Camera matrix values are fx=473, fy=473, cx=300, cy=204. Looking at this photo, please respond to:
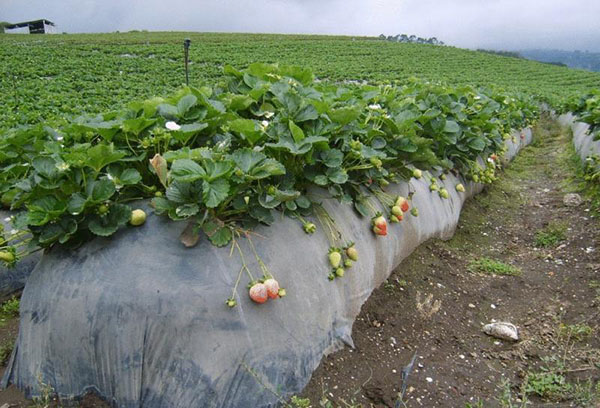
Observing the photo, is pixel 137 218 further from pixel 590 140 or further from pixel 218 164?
pixel 590 140

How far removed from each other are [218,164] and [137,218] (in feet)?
1.36

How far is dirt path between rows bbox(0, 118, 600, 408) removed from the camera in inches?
78.7

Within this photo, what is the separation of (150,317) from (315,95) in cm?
161

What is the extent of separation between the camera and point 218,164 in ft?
6.01

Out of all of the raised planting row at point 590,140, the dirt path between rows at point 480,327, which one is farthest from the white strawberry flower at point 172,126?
the raised planting row at point 590,140

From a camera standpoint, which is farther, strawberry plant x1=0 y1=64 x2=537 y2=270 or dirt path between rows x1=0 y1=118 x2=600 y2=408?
dirt path between rows x1=0 y1=118 x2=600 y2=408

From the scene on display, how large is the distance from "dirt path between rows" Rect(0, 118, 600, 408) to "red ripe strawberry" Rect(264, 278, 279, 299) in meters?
0.39

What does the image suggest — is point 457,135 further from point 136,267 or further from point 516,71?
point 516,71

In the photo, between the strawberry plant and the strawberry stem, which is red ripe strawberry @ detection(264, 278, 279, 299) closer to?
the strawberry stem

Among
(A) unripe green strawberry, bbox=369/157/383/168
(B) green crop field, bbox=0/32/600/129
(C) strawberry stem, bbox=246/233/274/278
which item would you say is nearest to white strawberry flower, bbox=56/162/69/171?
(C) strawberry stem, bbox=246/233/274/278

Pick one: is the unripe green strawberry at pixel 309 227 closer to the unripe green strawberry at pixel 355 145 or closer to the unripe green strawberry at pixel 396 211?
the unripe green strawberry at pixel 355 145

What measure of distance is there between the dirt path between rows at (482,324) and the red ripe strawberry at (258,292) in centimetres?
43

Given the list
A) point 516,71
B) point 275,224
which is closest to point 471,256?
point 275,224

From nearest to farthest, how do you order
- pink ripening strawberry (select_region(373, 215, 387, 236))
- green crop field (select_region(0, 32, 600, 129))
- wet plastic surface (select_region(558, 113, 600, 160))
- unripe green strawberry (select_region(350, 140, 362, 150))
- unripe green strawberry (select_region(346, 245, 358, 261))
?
unripe green strawberry (select_region(346, 245, 358, 261))
unripe green strawberry (select_region(350, 140, 362, 150))
pink ripening strawberry (select_region(373, 215, 387, 236))
wet plastic surface (select_region(558, 113, 600, 160))
green crop field (select_region(0, 32, 600, 129))
